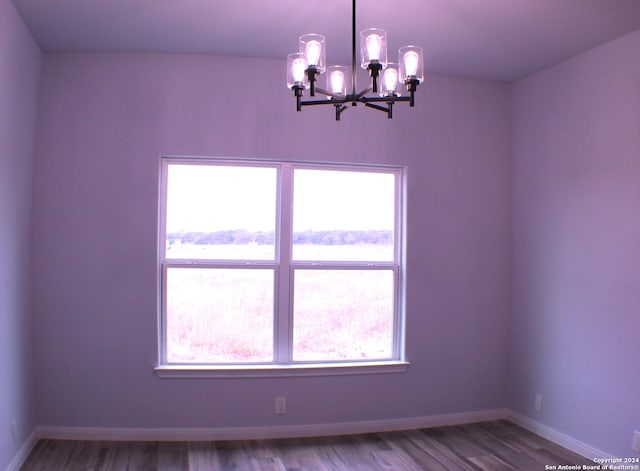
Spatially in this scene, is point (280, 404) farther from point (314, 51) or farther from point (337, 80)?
point (314, 51)

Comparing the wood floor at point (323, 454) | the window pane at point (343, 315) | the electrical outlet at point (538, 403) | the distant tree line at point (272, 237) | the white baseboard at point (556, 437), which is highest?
the distant tree line at point (272, 237)

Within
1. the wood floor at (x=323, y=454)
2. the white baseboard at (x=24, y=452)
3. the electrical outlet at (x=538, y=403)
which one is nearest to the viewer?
the white baseboard at (x=24, y=452)

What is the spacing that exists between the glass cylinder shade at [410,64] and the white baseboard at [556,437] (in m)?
2.81

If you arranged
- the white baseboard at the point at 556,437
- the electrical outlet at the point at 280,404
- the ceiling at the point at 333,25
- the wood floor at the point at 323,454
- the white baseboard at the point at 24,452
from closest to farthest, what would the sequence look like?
the ceiling at the point at 333,25, the white baseboard at the point at 24,452, the wood floor at the point at 323,454, the white baseboard at the point at 556,437, the electrical outlet at the point at 280,404

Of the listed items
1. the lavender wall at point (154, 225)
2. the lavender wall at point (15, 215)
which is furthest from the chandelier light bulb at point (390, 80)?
the lavender wall at point (15, 215)

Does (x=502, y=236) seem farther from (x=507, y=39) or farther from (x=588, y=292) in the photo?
(x=507, y=39)

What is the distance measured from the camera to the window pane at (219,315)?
136 inches

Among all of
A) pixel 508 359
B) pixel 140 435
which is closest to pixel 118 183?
pixel 140 435

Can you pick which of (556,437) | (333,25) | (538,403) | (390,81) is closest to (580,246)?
(538,403)

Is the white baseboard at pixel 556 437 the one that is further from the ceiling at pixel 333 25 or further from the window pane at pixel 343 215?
the ceiling at pixel 333 25

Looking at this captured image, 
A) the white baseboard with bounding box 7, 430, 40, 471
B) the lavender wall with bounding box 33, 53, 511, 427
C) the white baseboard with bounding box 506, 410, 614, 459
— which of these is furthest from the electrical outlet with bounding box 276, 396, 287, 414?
the white baseboard with bounding box 506, 410, 614, 459

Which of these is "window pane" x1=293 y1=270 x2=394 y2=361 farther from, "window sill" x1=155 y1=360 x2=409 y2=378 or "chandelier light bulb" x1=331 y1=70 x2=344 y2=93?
"chandelier light bulb" x1=331 y1=70 x2=344 y2=93

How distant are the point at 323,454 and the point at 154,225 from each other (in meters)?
1.99

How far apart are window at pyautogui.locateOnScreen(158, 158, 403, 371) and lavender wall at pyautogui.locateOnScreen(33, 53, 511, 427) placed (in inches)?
5.5
